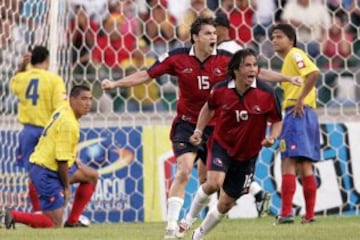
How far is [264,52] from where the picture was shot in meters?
15.2

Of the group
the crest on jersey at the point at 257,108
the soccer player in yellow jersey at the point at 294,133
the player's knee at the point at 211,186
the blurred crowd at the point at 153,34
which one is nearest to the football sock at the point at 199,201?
the player's knee at the point at 211,186

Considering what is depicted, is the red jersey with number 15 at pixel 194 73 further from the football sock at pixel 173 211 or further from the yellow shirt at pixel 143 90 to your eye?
the yellow shirt at pixel 143 90

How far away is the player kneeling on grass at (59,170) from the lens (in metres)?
12.4

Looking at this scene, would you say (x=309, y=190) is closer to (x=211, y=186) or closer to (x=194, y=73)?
(x=194, y=73)

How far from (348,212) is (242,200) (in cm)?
124

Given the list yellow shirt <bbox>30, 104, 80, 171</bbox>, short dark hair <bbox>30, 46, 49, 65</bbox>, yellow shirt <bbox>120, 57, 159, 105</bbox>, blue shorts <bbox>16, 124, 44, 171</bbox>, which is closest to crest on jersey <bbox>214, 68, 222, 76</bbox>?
yellow shirt <bbox>30, 104, 80, 171</bbox>

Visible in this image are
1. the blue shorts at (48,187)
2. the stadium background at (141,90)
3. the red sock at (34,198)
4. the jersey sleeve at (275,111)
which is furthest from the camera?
the stadium background at (141,90)

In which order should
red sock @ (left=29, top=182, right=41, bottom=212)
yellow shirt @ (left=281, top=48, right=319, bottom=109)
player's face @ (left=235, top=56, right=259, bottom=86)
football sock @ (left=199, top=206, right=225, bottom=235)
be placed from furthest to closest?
red sock @ (left=29, top=182, right=41, bottom=212)
yellow shirt @ (left=281, top=48, right=319, bottom=109)
player's face @ (left=235, top=56, right=259, bottom=86)
football sock @ (left=199, top=206, right=225, bottom=235)

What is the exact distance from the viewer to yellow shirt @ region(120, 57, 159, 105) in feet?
49.7

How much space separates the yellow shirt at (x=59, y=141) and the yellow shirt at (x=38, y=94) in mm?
986

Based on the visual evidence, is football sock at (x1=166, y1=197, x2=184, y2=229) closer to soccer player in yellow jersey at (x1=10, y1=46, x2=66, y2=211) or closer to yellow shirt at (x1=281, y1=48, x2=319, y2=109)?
yellow shirt at (x1=281, y1=48, x2=319, y2=109)

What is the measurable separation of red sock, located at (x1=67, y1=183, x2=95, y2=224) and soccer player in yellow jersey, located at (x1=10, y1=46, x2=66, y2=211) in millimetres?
855

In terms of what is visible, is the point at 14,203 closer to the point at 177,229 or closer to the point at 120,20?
the point at 120,20

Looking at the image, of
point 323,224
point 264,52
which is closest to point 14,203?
point 264,52
